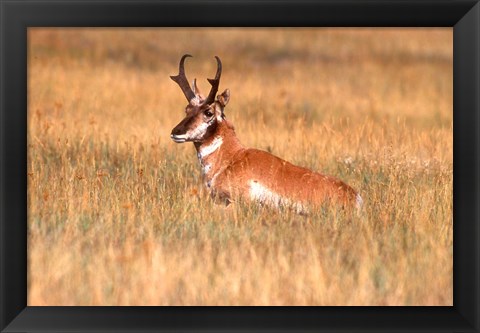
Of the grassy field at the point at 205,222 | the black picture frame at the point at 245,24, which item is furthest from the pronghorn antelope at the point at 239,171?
the black picture frame at the point at 245,24

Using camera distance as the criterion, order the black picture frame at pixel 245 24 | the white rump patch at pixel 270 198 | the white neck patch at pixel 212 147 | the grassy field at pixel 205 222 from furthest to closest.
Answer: the white neck patch at pixel 212 147 < the white rump patch at pixel 270 198 < the grassy field at pixel 205 222 < the black picture frame at pixel 245 24

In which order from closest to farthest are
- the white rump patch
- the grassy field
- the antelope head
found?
the grassy field → the white rump patch → the antelope head

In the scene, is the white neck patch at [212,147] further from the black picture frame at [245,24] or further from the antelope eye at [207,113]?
the black picture frame at [245,24]

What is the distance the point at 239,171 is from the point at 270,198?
0.45 metres

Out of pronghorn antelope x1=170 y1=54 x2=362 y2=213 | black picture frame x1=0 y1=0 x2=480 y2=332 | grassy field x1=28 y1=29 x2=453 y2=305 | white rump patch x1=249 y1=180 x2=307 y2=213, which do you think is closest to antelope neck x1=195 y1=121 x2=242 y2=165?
pronghorn antelope x1=170 y1=54 x2=362 y2=213

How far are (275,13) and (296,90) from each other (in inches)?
584

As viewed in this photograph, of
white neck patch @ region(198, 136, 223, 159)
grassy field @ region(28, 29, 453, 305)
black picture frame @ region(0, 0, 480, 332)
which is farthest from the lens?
white neck patch @ region(198, 136, 223, 159)

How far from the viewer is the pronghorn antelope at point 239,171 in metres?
8.82

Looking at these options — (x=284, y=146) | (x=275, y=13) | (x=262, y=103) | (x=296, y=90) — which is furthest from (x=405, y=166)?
(x=296, y=90)

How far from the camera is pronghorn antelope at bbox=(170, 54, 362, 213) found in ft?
28.9

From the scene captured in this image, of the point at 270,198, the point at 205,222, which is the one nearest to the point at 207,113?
the point at 270,198

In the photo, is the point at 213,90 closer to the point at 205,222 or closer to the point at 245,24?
the point at 205,222

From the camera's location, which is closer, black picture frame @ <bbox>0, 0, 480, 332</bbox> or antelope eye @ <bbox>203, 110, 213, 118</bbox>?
black picture frame @ <bbox>0, 0, 480, 332</bbox>

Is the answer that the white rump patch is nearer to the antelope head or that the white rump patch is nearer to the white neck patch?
the white neck patch
